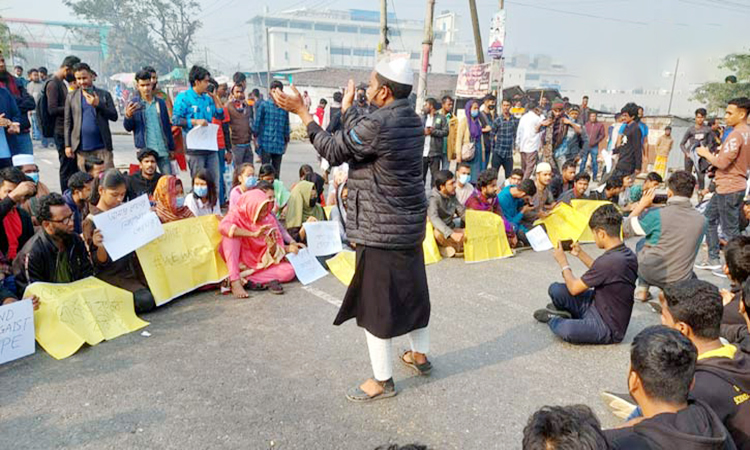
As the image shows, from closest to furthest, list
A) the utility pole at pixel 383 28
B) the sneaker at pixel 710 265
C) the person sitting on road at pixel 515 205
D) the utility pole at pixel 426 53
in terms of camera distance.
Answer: the sneaker at pixel 710 265, the person sitting on road at pixel 515 205, the utility pole at pixel 426 53, the utility pole at pixel 383 28

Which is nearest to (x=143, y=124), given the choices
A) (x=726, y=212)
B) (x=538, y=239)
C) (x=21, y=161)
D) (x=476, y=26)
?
(x=21, y=161)

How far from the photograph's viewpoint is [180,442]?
9.06 ft

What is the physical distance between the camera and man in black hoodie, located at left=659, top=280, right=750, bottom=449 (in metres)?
2.22

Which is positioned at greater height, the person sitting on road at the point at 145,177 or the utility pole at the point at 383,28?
the utility pole at the point at 383,28

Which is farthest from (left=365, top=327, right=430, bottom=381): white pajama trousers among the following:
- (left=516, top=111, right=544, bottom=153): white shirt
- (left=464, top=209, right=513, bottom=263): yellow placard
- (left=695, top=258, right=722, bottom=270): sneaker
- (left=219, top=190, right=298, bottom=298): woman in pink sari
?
(left=516, top=111, right=544, bottom=153): white shirt

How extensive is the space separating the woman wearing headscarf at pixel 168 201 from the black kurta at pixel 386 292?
291 cm

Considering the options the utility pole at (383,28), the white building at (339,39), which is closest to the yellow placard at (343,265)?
the utility pole at (383,28)

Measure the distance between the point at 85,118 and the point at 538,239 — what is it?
20.0 feet

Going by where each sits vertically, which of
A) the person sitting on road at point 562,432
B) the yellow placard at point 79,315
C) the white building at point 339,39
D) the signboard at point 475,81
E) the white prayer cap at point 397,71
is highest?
the white building at point 339,39

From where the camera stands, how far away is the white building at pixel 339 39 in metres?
101

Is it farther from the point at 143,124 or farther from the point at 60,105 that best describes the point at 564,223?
the point at 60,105

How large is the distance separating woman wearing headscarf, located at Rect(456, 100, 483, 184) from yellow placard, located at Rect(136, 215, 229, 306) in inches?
217

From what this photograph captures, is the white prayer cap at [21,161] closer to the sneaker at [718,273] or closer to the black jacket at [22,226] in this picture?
the black jacket at [22,226]

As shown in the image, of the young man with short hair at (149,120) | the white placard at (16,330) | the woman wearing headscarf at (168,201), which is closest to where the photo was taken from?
the white placard at (16,330)
